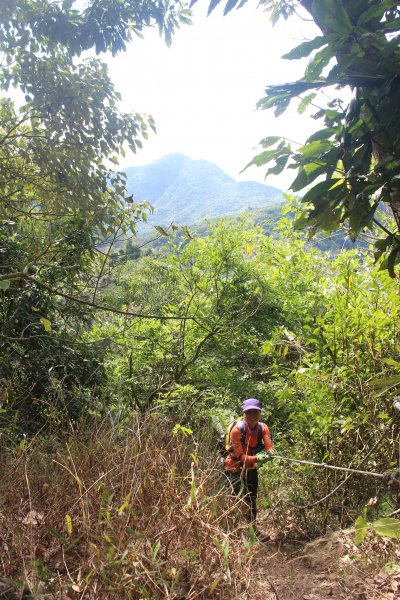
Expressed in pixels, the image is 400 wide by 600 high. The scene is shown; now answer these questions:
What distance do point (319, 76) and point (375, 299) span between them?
277 cm

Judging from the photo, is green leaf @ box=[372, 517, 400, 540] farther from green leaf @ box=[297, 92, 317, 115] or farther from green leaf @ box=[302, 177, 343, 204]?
green leaf @ box=[297, 92, 317, 115]

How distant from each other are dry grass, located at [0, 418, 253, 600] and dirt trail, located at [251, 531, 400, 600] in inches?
14.2

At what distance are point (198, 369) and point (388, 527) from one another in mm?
5344

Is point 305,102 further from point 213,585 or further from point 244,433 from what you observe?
point 244,433

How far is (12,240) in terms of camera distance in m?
5.09

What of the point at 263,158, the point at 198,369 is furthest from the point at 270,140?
the point at 198,369

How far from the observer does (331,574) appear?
3.07 meters

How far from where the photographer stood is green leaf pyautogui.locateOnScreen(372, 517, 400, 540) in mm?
1335

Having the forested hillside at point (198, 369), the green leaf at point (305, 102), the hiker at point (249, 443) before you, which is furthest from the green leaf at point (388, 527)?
the hiker at point (249, 443)

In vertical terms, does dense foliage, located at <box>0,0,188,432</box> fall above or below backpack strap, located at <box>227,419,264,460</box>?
above

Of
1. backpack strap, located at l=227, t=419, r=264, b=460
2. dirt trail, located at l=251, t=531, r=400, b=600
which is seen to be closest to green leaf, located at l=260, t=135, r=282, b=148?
dirt trail, located at l=251, t=531, r=400, b=600

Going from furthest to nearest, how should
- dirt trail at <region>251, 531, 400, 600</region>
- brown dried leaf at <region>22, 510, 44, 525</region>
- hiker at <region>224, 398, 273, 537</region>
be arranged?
1. hiker at <region>224, 398, 273, 537</region>
2. dirt trail at <region>251, 531, 400, 600</region>
3. brown dried leaf at <region>22, 510, 44, 525</region>

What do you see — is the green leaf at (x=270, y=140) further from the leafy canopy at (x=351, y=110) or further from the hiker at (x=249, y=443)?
the hiker at (x=249, y=443)

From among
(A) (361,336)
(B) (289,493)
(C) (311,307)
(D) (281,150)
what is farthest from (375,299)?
(D) (281,150)
